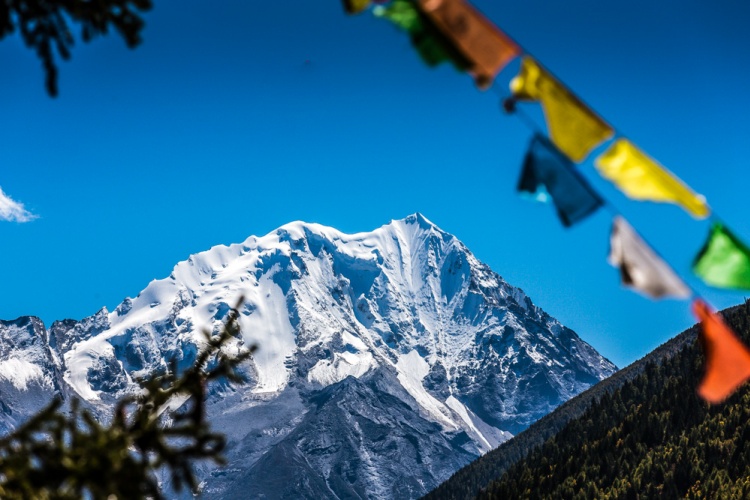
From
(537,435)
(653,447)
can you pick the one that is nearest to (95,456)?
(653,447)

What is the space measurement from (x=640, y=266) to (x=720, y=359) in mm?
876

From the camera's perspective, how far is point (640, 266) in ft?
20.6

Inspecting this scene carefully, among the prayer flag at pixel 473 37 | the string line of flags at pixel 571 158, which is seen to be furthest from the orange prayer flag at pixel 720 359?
the prayer flag at pixel 473 37

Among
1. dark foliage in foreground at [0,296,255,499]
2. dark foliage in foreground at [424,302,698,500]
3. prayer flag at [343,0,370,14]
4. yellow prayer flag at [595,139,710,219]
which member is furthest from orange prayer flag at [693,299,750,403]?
dark foliage in foreground at [424,302,698,500]

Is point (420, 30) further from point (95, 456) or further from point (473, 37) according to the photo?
point (95, 456)

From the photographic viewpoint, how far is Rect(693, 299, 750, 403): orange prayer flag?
6230 mm

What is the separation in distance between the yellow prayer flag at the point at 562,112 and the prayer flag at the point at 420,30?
1.56 feet

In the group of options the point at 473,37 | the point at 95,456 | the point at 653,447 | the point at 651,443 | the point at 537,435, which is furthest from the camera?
the point at 537,435

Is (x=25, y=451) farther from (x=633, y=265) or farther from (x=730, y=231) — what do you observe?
(x=730, y=231)

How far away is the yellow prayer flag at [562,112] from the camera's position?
6395 millimetres

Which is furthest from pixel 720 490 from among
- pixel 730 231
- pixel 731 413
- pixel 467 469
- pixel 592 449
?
pixel 467 469

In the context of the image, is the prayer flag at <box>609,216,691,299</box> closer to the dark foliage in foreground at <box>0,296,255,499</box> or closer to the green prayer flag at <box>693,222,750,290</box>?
the green prayer flag at <box>693,222,750,290</box>

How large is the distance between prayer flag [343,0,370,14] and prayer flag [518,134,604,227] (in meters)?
1.56

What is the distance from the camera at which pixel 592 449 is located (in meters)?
69.6
